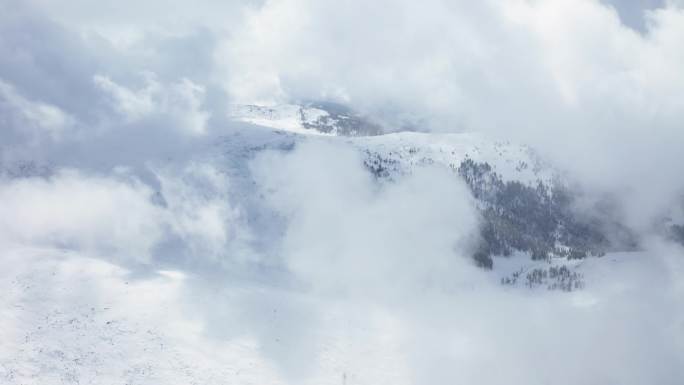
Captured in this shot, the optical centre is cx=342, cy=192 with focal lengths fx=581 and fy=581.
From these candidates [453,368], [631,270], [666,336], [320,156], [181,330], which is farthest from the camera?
[631,270]

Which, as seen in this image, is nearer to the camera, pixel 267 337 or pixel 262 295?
pixel 267 337

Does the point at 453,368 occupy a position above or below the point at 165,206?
below

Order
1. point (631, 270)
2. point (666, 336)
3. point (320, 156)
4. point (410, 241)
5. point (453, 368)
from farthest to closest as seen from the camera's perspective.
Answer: point (631, 270) < point (320, 156) < point (410, 241) < point (666, 336) < point (453, 368)

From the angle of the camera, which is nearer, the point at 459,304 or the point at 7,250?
the point at 7,250

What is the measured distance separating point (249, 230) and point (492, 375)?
60.1 metres

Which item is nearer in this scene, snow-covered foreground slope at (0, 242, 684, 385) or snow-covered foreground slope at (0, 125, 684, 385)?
snow-covered foreground slope at (0, 242, 684, 385)

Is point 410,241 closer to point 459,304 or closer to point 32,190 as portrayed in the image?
point 459,304

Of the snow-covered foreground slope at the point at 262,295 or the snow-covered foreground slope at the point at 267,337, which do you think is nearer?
the snow-covered foreground slope at the point at 267,337

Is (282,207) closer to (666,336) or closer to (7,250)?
(7,250)

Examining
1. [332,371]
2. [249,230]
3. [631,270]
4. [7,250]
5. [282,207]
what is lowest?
[332,371]

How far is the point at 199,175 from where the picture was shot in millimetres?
135250

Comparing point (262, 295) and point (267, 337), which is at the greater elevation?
point (262, 295)

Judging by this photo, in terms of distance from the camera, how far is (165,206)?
119500 millimetres

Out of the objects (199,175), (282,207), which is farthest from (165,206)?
(282,207)
